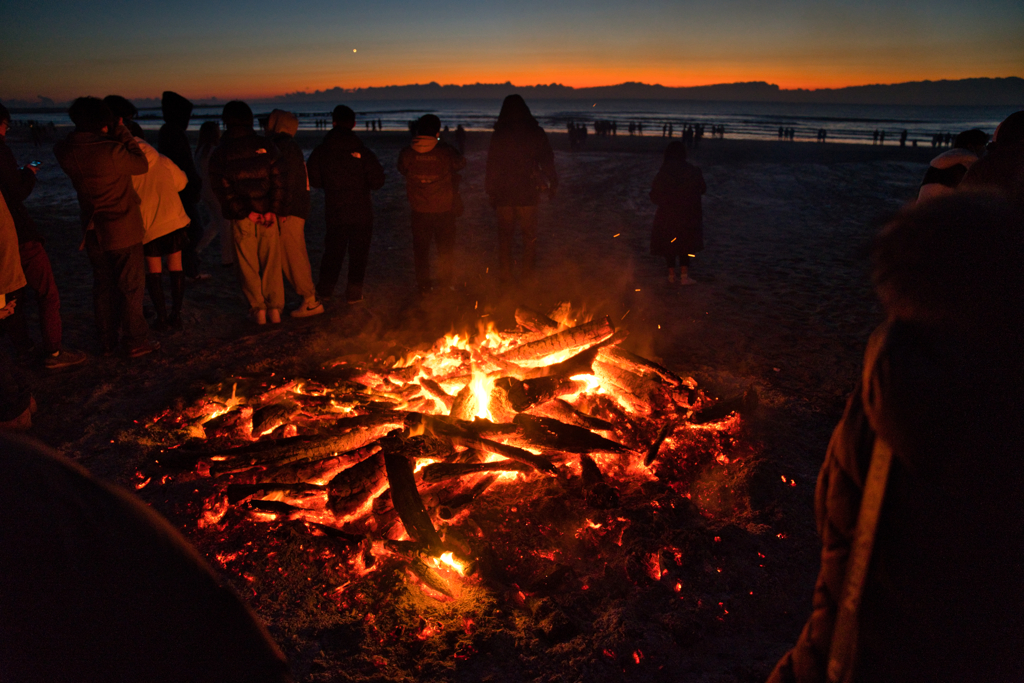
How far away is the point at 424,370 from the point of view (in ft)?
15.6

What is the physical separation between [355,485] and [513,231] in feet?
16.7

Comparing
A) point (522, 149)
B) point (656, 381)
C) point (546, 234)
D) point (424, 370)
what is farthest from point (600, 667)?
point (546, 234)

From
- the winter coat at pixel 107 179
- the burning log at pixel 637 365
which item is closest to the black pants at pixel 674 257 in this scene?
the burning log at pixel 637 365

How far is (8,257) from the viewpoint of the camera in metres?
4.45

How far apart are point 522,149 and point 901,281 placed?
6.43m

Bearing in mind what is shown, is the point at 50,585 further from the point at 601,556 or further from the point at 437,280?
the point at 437,280

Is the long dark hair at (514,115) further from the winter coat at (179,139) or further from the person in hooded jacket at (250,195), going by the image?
the winter coat at (179,139)

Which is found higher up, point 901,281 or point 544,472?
point 901,281

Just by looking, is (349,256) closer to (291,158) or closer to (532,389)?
(291,158)

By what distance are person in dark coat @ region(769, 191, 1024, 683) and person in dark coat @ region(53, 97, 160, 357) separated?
611 centimetres

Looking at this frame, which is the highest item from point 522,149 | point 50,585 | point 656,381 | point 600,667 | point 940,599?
point 522,149

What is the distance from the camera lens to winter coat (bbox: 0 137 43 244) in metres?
4.63

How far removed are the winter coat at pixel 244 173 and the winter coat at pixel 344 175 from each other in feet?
2.67

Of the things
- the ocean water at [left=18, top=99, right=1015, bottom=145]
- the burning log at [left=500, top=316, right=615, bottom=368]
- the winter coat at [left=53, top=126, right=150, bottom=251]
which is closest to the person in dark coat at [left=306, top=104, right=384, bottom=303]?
the winter coat at [left=53, top=126, right=150, bottom=251]
